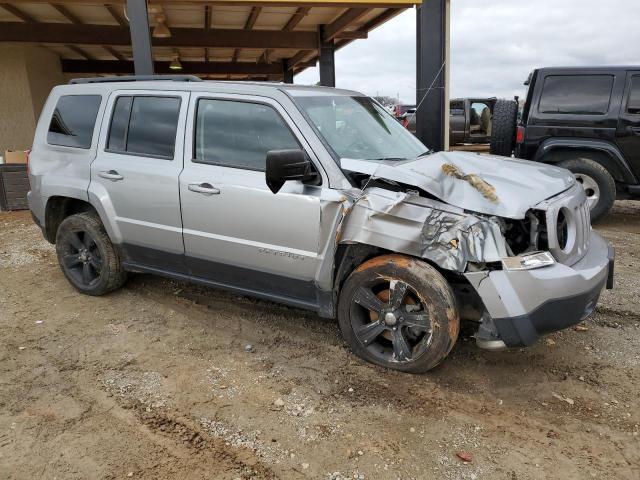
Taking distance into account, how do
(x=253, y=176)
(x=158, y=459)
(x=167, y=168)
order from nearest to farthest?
(x=158, y=459) < (x=253, y=176) < (x=167, y=168)

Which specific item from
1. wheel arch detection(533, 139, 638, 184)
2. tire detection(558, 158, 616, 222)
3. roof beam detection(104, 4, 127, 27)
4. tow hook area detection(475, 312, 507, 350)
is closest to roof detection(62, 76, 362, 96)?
tow hook area detection(475, 312, 507, 350)

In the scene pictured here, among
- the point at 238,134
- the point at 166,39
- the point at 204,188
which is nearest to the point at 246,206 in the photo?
the point at 204,188

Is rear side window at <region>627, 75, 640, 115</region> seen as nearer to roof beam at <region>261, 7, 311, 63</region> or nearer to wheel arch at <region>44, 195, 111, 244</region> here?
roof beam at <region>261, 7, 311, 63</region>

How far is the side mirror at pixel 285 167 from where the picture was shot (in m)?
3.07

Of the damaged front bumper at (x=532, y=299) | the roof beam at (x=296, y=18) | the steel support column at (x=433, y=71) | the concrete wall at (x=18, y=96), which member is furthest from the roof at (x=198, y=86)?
the concrete wall at (x=18, y=96)

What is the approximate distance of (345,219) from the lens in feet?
10.6

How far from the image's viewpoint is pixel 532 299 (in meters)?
2.83

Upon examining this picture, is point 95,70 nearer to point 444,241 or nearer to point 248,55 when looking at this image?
point 248,55

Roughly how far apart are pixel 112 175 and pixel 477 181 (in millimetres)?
2944

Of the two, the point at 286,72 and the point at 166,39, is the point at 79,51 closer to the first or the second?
the point at 166,39

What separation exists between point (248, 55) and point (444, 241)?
46.2 ft

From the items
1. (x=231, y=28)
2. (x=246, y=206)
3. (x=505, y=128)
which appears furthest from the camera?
(x=231, y=28)

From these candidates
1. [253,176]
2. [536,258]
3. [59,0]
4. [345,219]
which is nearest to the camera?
[536,258]

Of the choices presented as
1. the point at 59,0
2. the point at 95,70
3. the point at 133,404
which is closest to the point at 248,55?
the point at 95,70
